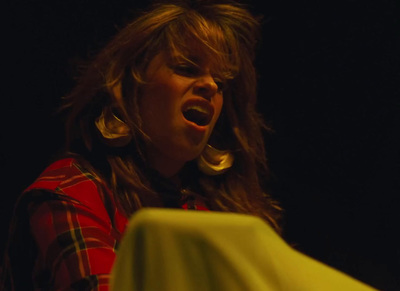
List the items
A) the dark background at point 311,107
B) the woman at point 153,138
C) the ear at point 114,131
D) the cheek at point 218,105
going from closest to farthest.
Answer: the woman at point 153,138, the ear at point 114,131, the cheek at point 218,105, the dark background at point 311,107

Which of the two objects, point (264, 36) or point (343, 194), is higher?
point (264, 36)

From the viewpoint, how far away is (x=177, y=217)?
0.31 metres

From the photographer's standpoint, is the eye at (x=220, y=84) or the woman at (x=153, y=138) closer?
the woman at (x=153, y=138)

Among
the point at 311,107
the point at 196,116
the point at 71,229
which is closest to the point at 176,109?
the point at 196,116

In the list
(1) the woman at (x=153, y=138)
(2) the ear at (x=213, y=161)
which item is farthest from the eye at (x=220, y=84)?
(2) the ear at (x=213, y=161)

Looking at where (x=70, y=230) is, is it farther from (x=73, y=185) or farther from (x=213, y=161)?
→ (x=213, y=161)

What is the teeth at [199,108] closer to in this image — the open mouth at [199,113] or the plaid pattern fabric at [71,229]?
the open mouth at [199,113]

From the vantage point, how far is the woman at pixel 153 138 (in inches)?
32.3

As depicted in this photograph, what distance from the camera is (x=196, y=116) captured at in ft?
3.44

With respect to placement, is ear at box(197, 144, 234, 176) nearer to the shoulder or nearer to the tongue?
the tongue

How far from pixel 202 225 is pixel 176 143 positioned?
706 millimetres

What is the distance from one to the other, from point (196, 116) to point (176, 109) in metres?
0.05

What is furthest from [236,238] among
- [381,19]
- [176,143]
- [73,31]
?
[381,19]

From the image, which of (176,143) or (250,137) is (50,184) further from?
(250,137)
